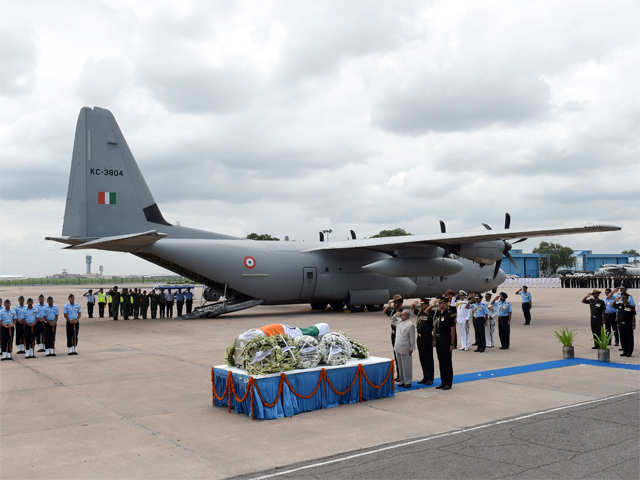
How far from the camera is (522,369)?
11203mm

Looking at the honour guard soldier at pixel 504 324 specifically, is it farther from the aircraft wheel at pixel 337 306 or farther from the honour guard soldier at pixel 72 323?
the aircraft wheel at pixel 337 306

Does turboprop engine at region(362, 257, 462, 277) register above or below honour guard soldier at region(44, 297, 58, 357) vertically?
above

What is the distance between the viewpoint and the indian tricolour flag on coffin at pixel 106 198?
20562 mm

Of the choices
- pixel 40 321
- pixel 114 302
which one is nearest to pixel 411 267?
pixel 114 302

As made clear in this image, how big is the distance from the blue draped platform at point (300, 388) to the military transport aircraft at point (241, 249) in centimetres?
1242

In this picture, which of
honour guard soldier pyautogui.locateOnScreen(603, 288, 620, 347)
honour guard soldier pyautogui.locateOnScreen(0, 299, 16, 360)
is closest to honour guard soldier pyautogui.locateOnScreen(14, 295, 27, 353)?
honour guard soldier pyautogui.locateOnScreen(0, 299, 16, 360)

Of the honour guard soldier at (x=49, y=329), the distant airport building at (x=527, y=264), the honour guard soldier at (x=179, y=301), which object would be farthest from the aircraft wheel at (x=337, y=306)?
the distant airport building at (x=527, y=264)

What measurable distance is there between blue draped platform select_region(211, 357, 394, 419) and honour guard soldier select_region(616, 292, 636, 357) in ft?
23.0

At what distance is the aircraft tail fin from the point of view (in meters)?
20.3

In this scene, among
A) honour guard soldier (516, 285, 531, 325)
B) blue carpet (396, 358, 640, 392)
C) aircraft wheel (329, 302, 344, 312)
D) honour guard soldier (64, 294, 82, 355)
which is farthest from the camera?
aircraft wheel (329, 302, 344, 312)

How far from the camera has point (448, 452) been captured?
5902mm

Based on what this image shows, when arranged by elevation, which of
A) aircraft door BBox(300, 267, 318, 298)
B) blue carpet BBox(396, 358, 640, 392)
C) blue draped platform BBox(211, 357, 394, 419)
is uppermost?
aircraft door BBox(300, 267, 318, 298)

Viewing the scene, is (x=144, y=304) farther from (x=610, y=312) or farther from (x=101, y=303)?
(x=610, y=312)

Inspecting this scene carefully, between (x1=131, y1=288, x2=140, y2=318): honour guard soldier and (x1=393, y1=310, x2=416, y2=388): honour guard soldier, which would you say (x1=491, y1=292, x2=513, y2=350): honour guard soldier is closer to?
(x1=393, y1=310, x2=416, y2=388): honour guard soldier
